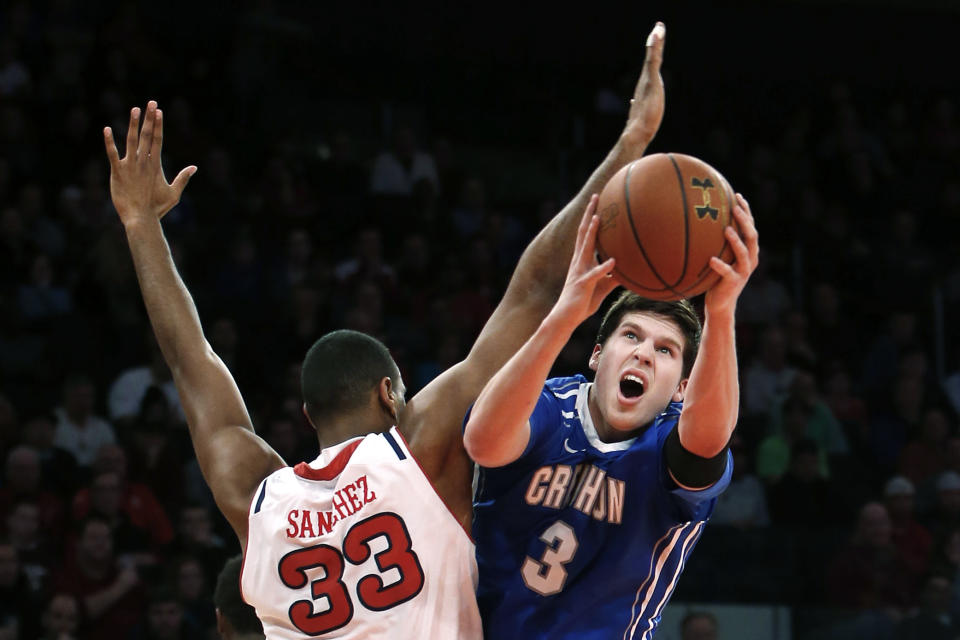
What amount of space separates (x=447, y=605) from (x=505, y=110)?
36.7ft

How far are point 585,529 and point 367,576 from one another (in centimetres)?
63

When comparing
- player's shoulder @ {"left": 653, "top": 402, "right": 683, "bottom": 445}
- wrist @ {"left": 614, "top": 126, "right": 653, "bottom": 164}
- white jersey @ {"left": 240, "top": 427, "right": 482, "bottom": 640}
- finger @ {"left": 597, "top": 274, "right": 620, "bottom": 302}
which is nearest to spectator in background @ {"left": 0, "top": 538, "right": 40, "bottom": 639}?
white jersey @ {"left": 240, "top": 427, "right": 482, "bottom": 640}

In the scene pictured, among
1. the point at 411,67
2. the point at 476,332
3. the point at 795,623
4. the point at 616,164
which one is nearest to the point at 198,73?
the point at 411,67

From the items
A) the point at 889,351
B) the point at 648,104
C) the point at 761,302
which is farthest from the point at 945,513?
the point at 648,104

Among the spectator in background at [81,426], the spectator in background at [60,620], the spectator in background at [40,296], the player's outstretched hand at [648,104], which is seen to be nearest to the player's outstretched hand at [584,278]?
the player's outstretched hand at [648,104]

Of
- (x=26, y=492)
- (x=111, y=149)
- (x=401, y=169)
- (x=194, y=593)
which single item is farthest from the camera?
(x=401, y=169)

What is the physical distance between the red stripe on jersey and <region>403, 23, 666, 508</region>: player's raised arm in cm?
17

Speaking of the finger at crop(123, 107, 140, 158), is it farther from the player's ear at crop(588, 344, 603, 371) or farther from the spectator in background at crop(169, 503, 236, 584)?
the spectator in background at crop(169, 503, 236, 584)

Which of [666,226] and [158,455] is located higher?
[666,226]

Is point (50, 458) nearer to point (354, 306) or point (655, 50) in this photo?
point (354, 306)

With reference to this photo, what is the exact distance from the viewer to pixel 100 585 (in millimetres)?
7668

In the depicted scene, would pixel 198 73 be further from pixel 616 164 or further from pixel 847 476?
pixel 616 164

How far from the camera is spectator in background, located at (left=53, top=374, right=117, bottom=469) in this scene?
345 inches

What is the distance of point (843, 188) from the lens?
1362 centimetres
